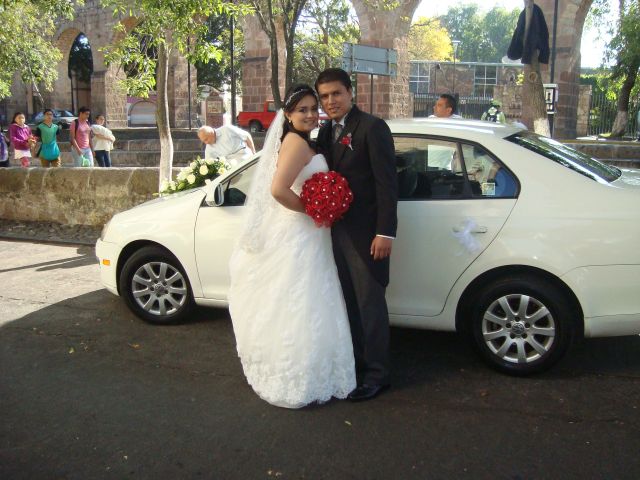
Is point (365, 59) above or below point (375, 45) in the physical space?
below

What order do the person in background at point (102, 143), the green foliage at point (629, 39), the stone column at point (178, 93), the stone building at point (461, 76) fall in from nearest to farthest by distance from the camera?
the person in background at point (102, 143), the green foliage at point (629, 39), the stone column at point (178, 93), the stone building at point (461, 76)

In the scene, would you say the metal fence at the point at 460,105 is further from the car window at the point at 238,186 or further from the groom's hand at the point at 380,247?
the groom's hand at the point at 380,247

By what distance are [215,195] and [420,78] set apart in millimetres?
46140

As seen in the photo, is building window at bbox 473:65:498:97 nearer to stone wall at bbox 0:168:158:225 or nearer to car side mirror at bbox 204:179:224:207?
stone wall at bbox 0:168:158:225

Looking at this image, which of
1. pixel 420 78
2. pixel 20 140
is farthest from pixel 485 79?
pixel 20 140

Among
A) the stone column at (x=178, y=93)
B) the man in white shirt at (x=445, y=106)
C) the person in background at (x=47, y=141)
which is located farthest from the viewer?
the stone column at (x=178, y=93)

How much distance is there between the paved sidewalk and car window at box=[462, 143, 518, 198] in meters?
6.41

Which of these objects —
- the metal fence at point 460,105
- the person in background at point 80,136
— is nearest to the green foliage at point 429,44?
the metal fence at point 460,105

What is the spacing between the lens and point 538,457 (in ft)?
10.8

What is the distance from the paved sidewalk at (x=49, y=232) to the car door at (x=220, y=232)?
4.66 m

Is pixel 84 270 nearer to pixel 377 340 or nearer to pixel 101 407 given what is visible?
pixel 101 407

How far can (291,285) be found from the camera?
3.92m

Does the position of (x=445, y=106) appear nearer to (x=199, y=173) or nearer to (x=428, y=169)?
(x=199, y=173)

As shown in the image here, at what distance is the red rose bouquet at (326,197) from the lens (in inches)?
147
